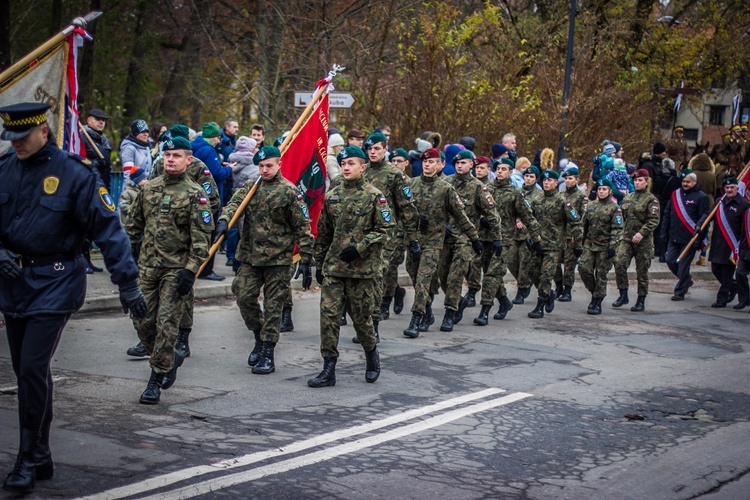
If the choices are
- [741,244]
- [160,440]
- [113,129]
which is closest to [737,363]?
[741,244]

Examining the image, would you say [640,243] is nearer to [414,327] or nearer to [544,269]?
[544,269]

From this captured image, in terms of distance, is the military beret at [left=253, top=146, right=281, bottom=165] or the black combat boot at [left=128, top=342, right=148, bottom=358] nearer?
the military beret at [left=253, top=146, right=281, bottom=165]

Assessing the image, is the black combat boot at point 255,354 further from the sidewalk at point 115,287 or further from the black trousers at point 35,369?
the black trousers at point 35,369

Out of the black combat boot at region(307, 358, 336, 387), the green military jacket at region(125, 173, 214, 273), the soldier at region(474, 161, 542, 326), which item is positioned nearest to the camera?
the green military jacket at region(125, 173, 214, 273)

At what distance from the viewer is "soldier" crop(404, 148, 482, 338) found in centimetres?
1161

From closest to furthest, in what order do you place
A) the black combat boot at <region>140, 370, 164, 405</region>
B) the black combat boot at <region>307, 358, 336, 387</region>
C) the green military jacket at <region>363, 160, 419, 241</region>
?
1. the black combat boot at <region>140, 370, 164, 405</region>
2. the black combat boot at <region>307, 358, 336, 387</region>
3. the green military jacket at <region>363, 160, 419, 241</region>

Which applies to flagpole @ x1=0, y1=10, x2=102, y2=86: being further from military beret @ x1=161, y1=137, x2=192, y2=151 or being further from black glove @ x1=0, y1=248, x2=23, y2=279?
black glove @ x1=0, y1=248, x2=23, y2=279

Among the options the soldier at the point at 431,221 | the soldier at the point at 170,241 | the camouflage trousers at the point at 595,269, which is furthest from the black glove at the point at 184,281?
the camouflage trousers at the point at 595,269

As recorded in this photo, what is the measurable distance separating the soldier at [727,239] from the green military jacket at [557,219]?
275 centimetres

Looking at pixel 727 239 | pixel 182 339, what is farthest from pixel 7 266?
pixel 727 239

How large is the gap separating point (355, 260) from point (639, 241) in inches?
282

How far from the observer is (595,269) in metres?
14.7

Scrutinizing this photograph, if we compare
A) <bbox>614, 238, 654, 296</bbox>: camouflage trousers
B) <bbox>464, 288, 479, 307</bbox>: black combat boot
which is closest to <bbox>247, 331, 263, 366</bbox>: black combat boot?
<bbox>464, 288, 479, 307</bbox>: black combat boot

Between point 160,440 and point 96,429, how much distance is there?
0.49 metres
